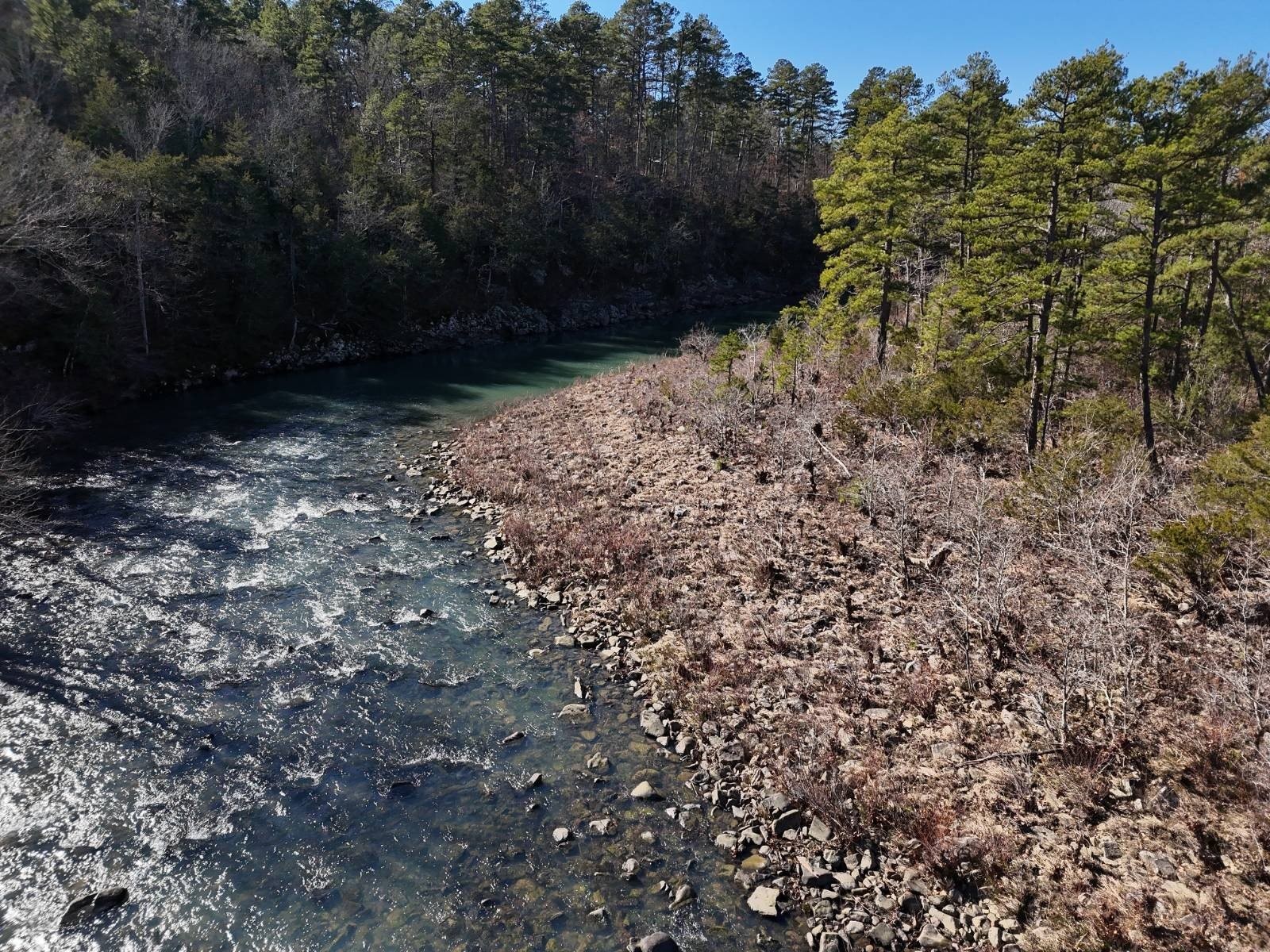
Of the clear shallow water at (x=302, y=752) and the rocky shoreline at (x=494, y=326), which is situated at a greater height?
the rocky shoreline at (x=494, y=326)

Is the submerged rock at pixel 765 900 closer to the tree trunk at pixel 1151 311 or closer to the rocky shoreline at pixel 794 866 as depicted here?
the rocky shoreline at pixel 794 866

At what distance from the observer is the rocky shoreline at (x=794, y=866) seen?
21.7ft

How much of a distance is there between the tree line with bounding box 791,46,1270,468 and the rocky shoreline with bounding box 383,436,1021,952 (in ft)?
37.8

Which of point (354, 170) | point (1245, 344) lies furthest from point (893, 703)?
point (354, 170)

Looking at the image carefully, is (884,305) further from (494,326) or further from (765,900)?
(494,326)

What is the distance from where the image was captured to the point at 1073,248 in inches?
629

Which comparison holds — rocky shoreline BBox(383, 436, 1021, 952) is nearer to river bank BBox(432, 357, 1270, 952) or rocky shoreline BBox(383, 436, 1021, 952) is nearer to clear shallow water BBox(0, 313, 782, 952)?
river bank BBox(432, 357, 1270, 952)

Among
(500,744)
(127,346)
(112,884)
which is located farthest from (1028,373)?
(127,346)

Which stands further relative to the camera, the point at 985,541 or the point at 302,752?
the point at 985,541

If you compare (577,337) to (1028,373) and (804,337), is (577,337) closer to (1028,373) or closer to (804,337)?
(804,337)

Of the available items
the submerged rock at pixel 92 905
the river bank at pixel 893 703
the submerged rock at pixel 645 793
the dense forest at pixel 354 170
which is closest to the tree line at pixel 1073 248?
the river bank at pixel 893 703

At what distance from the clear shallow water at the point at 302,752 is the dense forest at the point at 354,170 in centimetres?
1131

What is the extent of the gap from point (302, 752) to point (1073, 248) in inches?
739

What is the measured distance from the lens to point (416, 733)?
9.65 meters
